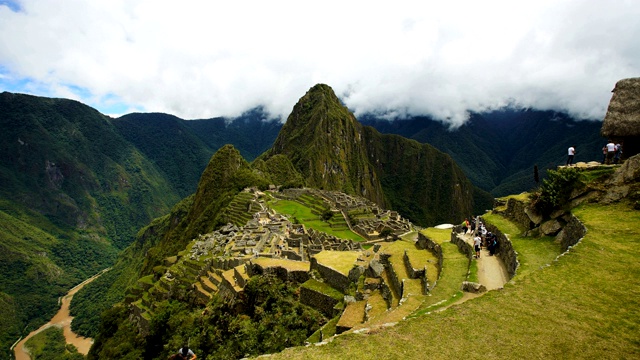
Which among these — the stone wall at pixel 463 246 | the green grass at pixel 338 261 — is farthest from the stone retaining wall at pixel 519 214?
the green grass at pixel 338 261

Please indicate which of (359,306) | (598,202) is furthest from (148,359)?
(598,202)

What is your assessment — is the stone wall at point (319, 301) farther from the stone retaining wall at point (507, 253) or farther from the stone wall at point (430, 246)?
the stone retaining wall at point (507, 253)

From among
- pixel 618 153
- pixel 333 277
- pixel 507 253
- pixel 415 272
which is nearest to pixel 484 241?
pixel 507 253

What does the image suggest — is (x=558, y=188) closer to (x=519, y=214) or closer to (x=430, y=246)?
(x=519, y=214)

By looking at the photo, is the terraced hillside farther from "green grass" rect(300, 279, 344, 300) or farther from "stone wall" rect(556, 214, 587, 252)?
"stone wall" rect(556, 214, 587, 252)

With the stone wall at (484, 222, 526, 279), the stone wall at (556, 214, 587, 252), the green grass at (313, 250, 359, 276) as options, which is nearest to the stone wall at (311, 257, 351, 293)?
the green grass at (313, 250, 359, 276)

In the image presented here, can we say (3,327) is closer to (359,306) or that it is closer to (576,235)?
(359,306)
